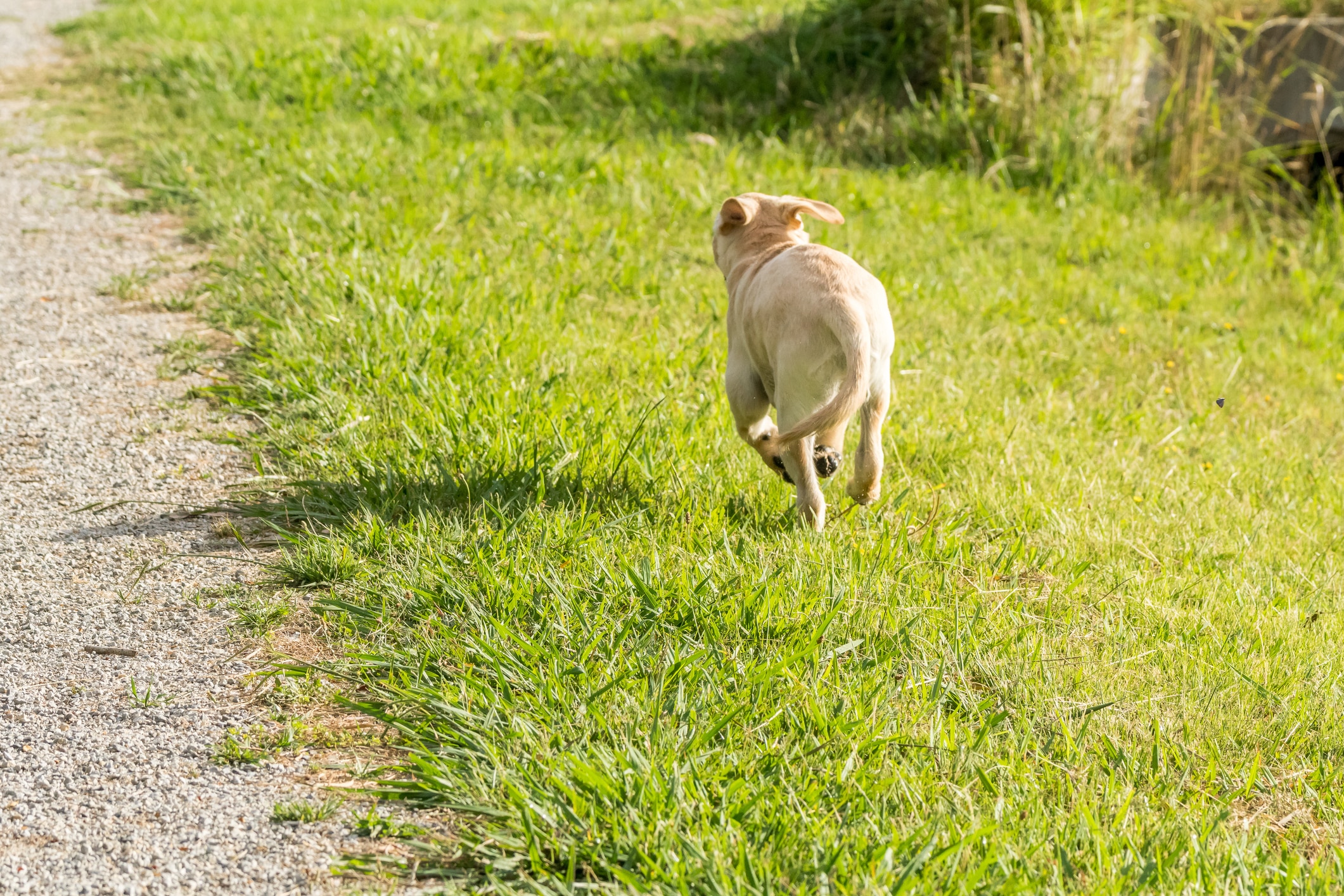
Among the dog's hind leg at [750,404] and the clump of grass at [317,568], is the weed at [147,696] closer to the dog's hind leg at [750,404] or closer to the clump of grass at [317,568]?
the clump of grass at [317,568]

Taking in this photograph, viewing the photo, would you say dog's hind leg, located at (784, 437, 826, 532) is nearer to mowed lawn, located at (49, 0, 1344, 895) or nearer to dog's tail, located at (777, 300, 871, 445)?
→ mowed lawn, located at (49, 0, 1344, 895)

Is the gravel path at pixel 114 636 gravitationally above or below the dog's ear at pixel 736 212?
below

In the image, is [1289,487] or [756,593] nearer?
[756,593]

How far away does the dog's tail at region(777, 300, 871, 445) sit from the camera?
132 inches

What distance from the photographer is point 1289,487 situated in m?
4.91

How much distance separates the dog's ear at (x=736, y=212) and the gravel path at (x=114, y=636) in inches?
76.3

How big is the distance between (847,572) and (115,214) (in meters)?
5.37

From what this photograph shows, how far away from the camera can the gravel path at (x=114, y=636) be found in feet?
8.20

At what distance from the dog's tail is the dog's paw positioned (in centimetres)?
33

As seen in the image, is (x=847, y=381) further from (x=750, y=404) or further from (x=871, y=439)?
(x=750, y=404)

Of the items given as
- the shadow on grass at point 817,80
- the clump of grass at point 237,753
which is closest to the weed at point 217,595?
the clump of grass at point 237,753

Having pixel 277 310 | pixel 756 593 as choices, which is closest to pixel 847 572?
pixel 756 593

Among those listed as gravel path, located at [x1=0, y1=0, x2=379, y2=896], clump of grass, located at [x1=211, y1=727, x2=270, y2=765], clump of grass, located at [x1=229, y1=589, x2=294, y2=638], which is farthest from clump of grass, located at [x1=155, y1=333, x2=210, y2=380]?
clump of grass, located at [x1=211, y1=727, x2=270, y2=765]

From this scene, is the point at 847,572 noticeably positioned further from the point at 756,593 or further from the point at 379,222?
the point at 379,222
